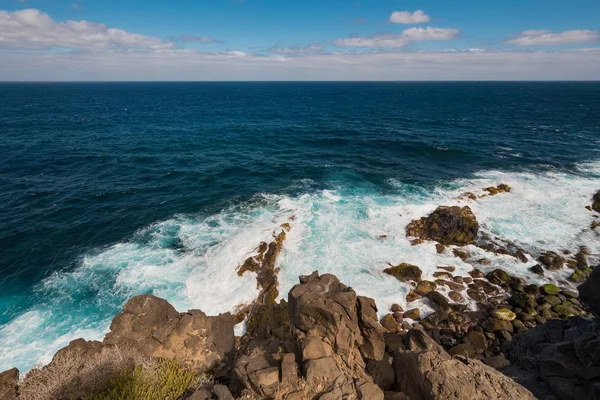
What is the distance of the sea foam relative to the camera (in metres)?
26.3

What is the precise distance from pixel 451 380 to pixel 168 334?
1674cm

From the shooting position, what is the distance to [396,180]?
178 feet

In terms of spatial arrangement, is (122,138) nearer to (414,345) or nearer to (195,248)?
(195,248)

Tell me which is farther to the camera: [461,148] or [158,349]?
[461,148]

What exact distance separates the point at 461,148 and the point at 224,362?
73599mm

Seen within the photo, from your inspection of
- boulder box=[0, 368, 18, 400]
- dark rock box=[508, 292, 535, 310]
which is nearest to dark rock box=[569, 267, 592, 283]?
dark rock box=[508, 292, 535, 310]

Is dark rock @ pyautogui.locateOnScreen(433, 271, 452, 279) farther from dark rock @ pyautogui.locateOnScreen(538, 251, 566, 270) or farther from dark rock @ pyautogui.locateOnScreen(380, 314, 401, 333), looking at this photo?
dark rock @ pyautogui.locateOnScreen(538, 251, 566, 270)

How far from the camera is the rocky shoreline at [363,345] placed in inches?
525

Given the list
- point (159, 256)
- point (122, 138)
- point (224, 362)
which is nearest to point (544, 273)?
point (224, 362)

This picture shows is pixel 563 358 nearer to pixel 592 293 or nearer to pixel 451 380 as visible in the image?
pixel 592 293

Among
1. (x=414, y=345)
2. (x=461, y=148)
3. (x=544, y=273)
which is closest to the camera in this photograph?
(x=414, y=345)

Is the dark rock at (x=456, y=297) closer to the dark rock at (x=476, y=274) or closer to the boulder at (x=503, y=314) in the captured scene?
the boulder at (x=503, y=314)

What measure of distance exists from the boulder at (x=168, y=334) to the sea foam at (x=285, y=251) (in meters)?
5.21

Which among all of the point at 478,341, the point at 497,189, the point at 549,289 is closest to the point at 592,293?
the point at 478,341
